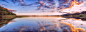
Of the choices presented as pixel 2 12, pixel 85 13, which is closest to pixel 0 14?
pixel 2 12

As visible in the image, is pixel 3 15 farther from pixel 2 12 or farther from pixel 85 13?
pixel 85 13

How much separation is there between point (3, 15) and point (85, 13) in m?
194

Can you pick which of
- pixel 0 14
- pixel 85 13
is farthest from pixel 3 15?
pixel 85 13

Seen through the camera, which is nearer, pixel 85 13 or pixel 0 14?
pixel 0 14

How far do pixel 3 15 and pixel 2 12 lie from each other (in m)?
5.52

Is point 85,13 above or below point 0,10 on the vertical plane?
below

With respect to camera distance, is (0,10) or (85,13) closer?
(0,10)

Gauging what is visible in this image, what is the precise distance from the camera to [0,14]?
125000mm

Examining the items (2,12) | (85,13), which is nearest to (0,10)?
(2,12)

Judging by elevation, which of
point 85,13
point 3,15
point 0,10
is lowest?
point 85,13

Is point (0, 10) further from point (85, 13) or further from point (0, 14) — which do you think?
point (85, 13)

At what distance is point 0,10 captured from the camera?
12450 centimetres

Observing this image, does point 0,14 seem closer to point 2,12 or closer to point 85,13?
point 2,12

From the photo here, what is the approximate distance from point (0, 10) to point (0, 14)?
6860mm
